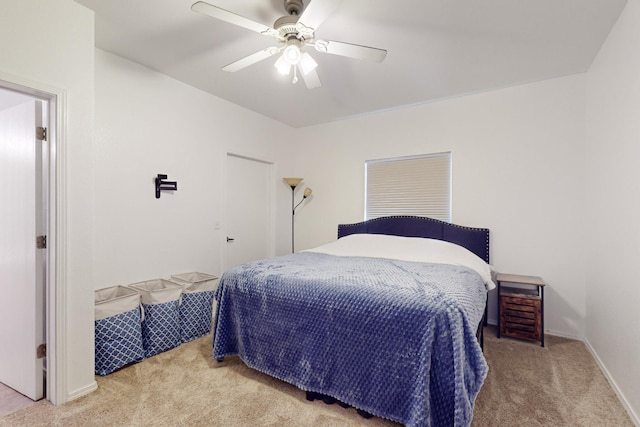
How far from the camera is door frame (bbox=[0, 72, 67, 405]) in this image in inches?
72.4

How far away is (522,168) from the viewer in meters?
3.10

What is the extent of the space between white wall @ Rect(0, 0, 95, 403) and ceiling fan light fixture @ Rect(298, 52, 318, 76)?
140 cm

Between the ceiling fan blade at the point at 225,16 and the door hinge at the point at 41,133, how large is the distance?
1250 millimetres

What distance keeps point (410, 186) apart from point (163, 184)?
110 inches

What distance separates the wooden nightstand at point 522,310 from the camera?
2.75 m

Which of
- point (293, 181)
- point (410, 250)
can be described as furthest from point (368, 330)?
point (293, 181)

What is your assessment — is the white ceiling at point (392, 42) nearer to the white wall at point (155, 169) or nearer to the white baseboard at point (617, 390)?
the white wall at point (155, 169)

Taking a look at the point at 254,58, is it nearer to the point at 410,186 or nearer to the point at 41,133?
the point at 41,133

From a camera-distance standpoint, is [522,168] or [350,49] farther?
[522,168]

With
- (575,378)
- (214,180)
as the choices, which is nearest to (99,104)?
(214,180)

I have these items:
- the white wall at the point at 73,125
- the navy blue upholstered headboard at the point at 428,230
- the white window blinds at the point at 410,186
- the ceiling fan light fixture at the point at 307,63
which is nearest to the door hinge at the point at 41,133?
the white wall at the point at 73,125

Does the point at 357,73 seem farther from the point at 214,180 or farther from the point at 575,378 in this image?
the point at 575,378

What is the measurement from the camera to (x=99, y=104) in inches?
98.1

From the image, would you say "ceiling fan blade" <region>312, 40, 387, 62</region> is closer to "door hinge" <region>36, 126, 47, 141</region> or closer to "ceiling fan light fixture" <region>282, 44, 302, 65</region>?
"ceiling fan light fixture" <region>282, 44, 302, 65</region>
